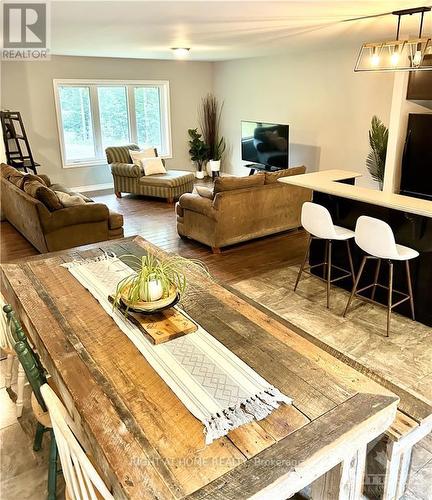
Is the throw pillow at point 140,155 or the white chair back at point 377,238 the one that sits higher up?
the throw pillow at point 140,155

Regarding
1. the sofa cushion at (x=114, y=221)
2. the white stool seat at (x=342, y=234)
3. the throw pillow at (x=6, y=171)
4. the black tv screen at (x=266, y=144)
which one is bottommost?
the sofa cushion at (x=114, y=221)

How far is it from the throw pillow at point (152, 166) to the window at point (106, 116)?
132 centimetres

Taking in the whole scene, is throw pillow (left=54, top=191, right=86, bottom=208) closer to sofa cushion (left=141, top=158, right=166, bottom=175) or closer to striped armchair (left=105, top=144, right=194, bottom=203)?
striped armchair (left=105, top=144, right=194, bottom=203)

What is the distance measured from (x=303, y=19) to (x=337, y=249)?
2.18 meters

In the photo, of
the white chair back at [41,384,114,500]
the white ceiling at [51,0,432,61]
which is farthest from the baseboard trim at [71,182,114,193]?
the white chair back at [41,384,114,500]

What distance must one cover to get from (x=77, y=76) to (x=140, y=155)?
1.84m

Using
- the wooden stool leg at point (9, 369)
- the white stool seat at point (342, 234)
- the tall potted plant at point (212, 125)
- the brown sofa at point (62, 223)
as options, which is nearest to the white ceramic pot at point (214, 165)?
the tall potted plant at point (212, 125)

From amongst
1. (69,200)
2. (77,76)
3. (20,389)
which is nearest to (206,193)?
(69,200)

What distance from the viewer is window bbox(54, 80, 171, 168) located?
7.85 m

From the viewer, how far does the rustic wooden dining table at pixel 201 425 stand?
114 centimetres

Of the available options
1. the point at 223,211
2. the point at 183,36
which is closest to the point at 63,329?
the point at 223,211

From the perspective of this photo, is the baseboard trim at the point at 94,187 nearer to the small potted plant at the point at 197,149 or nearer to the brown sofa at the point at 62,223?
the small potted plant at the point at 197,149

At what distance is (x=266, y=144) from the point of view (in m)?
7.25

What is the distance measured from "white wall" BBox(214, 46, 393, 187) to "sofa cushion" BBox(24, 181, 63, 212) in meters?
4.33
